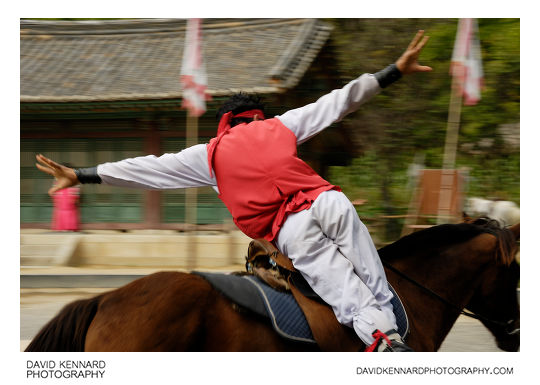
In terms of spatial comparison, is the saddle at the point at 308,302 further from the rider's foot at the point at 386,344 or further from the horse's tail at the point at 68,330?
the horse's tail at the point at 68,330

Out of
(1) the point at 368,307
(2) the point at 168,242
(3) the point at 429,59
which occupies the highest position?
(3) the point at 429,59

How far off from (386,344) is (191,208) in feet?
26.0

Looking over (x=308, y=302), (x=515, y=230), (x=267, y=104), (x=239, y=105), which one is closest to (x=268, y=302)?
(x=308, y=302)

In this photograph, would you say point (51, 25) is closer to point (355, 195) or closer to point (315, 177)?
point (355, 195)

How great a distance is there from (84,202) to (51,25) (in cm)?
417

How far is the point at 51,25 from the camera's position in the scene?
12.0 meters

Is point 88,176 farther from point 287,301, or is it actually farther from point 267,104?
point 267,104

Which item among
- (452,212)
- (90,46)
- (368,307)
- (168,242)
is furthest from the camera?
(90,46)

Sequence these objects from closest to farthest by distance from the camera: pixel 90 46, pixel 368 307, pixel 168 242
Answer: pixel 368 307 < pixel 168 242 < pixel 90 46

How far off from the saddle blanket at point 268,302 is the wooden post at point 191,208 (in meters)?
7.20

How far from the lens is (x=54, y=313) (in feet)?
23.4

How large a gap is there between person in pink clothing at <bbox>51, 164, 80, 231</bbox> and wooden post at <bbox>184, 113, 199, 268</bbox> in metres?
2.25

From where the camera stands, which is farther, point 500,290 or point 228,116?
point 500,290

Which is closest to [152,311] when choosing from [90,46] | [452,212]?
[452,212]
